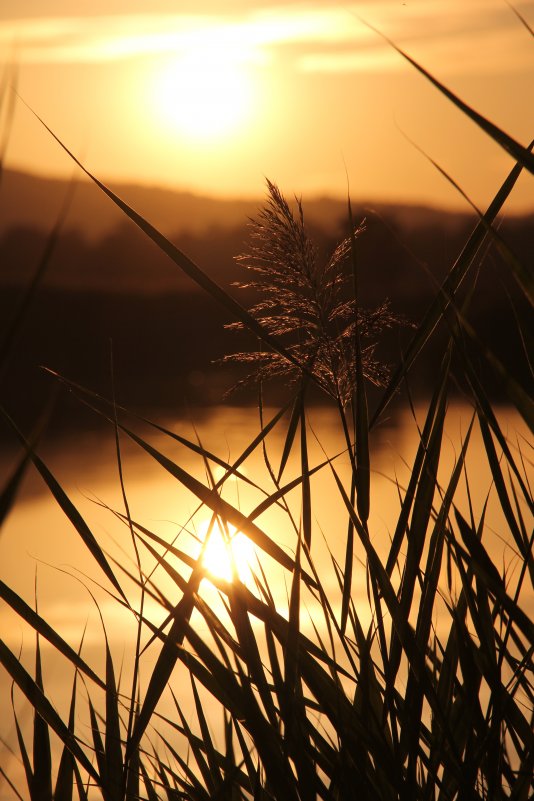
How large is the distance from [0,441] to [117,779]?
808 cm

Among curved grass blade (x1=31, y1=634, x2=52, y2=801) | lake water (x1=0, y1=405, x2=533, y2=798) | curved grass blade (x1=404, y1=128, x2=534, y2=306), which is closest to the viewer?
curved grass blade (x1=404, y1=128, x2=534, y2=306)

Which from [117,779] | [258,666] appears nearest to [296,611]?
[258,666]

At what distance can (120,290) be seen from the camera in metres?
→ 11.6

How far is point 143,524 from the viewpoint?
5.14 metres

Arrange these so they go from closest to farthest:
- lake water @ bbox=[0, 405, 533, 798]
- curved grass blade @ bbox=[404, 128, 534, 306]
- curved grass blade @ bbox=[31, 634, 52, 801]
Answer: curved grass blade @ bbox=[404, 128, 534, 306], curved grass blade @ bbox=[31, 634, 52, 801], lake water @ bbox=[0, 405, 533, 798]

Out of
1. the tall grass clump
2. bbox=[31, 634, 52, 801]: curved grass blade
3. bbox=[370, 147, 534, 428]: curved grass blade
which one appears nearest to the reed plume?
the tall grass clump

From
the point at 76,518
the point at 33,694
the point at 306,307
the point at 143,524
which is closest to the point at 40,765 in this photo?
the point at 33,694

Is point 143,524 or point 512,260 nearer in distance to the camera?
point 512,260

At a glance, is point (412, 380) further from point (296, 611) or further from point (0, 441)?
point (0, 441)

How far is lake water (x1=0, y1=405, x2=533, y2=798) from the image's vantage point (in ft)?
4.83

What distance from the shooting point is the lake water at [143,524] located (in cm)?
147

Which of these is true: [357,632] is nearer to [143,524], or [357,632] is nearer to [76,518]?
[76,518]

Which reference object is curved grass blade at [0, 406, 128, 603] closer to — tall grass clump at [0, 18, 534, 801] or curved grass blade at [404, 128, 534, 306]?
tall grass clump at [0, 18, 534, 801]

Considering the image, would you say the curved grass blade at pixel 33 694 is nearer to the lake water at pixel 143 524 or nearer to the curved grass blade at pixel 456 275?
the lake water at pixel 143 524
